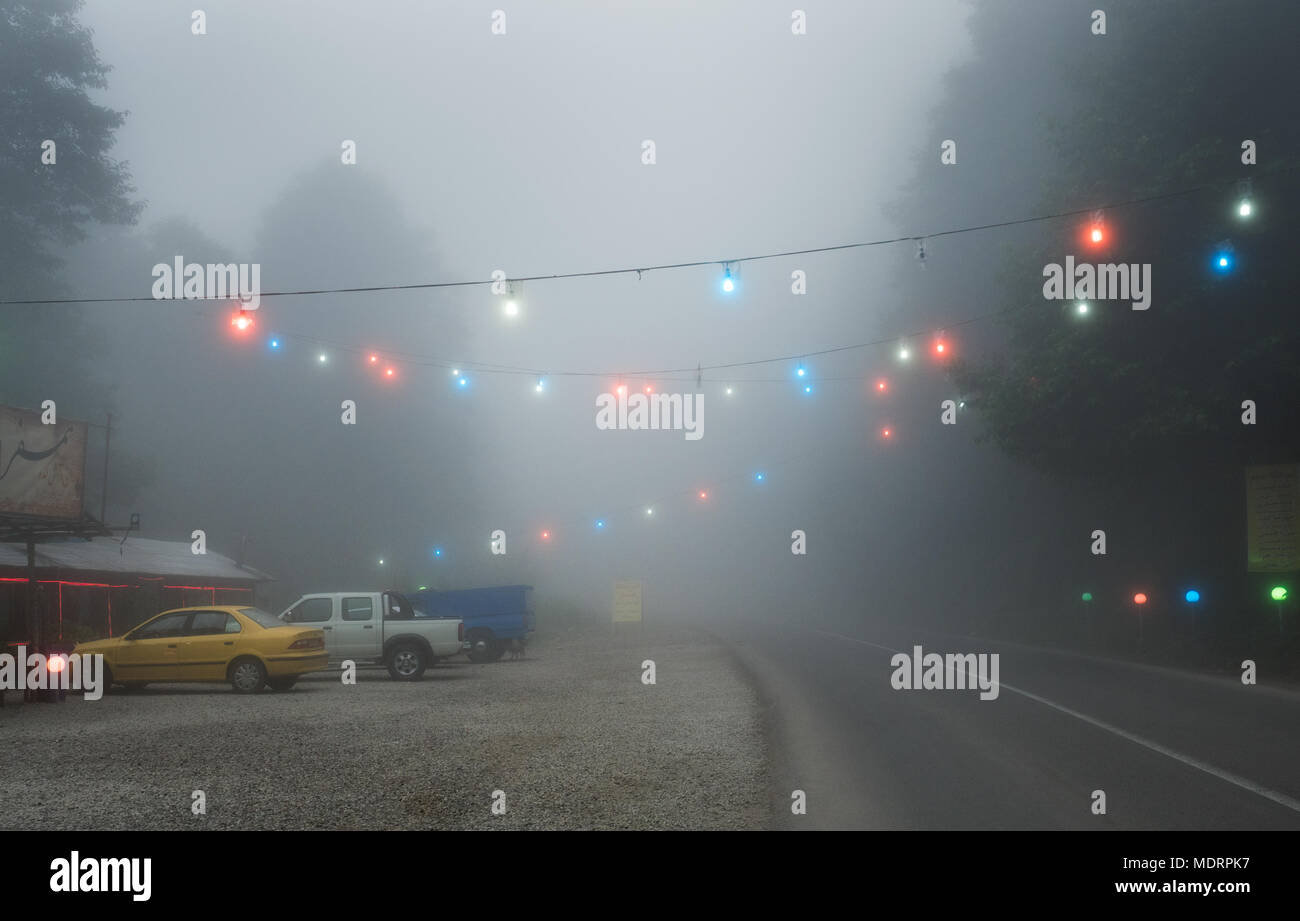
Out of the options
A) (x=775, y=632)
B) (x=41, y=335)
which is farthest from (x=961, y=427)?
(x=41, y=335)

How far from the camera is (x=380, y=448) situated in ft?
178

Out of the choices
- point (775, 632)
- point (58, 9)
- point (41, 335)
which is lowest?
point (775, 632)

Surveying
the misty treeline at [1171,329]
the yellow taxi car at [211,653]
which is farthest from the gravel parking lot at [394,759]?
the misty treeline at [1171,329]

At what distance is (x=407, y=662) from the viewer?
2292cm

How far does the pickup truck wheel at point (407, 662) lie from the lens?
22.8 m

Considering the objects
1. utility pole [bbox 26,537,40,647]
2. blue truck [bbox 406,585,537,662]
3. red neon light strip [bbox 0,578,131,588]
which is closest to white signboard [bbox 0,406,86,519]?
utility pole [bbox 26,537,40,647]

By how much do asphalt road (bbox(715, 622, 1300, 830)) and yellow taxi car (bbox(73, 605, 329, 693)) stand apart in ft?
29.0

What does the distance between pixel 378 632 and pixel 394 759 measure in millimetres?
12623

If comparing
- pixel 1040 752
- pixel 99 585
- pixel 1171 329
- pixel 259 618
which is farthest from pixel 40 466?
pixel 1171 329

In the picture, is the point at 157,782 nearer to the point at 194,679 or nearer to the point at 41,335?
the point at 194,679

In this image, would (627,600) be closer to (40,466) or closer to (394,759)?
(40,466)

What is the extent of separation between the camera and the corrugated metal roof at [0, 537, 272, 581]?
A: 79.2 ft

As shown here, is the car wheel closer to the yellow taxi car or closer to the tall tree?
the yellow taxi car
